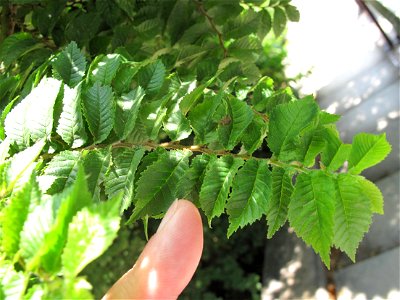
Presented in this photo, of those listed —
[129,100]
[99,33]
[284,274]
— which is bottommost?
[284,274]

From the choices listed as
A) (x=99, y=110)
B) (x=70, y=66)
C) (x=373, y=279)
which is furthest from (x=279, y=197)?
(x=373, y=279)

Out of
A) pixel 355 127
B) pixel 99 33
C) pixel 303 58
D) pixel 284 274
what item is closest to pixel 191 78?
pixel 99 33

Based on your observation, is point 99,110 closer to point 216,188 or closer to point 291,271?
point 216,188

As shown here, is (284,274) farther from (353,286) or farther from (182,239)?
(182,239)

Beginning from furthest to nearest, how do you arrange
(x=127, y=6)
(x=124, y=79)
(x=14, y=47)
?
(x=127, y=6), (x=14, y=47), (x=124, y=79)

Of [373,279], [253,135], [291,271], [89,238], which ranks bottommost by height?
[291,271]

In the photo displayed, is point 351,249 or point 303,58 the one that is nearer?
point 351,249

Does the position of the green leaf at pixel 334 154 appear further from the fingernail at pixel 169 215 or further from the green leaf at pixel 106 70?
the green leaf at pixel 106 70

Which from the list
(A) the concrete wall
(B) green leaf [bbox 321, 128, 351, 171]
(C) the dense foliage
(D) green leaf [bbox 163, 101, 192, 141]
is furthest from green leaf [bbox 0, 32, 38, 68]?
(A) the concrete wall
